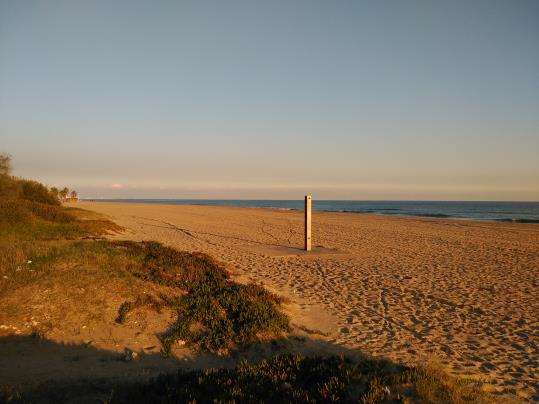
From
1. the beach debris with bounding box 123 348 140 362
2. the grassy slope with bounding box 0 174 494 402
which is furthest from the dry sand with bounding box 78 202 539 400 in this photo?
the beach debris with bounding box 123 348 140 362

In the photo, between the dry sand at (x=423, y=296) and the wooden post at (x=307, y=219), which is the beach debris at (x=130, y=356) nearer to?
the dry sand at (x=423, y=296)

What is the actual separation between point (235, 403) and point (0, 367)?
11.6ft

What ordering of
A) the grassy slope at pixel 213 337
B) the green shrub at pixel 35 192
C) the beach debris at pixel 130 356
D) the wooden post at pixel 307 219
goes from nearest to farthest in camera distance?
1. the grassy slope at pixel 213 337
2. the beach debris at pixel 130 356
3. the wooden post at pixel 307 219
4. the green shrub at pixel 35 192

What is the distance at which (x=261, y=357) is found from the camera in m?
5.88

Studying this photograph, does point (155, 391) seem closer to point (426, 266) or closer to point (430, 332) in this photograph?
point (430, 332)

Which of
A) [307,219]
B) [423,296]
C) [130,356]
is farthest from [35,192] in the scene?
[423,296]

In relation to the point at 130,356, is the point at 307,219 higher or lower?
higher

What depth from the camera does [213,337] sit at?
6293 millimetres

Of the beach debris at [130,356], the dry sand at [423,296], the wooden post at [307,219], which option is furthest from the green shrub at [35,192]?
the beach debris at [130,356]

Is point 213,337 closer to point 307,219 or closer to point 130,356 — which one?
point 130,356

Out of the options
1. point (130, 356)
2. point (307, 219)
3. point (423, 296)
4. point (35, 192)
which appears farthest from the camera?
point (35, 192)

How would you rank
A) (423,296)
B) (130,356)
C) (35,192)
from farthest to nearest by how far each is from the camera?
(35,192), (423,296), (130,356)

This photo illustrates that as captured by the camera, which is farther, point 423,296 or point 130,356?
point 423,296

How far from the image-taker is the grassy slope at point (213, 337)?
14.2ft
